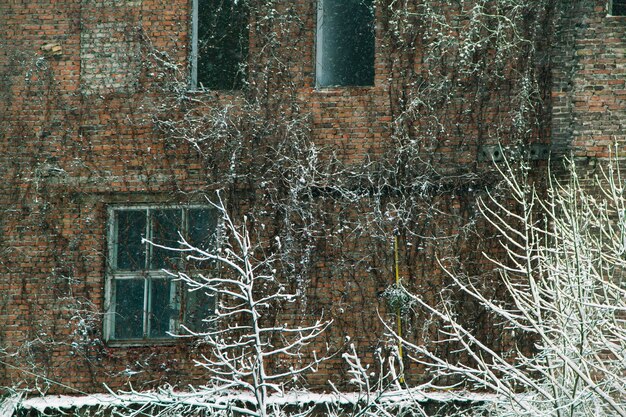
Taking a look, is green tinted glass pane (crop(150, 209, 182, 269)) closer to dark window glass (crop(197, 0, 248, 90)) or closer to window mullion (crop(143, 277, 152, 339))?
window mullion (crop(143, 277, 152, 339))

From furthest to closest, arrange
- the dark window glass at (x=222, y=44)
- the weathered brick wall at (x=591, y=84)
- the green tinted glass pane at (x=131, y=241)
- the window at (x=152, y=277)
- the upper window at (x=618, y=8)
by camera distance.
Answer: the dark window glass at (x=222, y=44) < the green tinted glass pane at (x=131, y=241) < the window at (x=152, y=277) < the upper window at (x=618, y=8) < the weathered brick wall at (x=591, y=84)

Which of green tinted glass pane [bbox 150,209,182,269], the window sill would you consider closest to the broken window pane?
the window sill

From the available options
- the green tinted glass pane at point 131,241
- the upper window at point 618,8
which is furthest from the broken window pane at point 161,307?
the upper window at point 618,8

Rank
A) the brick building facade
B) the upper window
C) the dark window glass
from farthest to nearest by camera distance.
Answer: the dark window glass
the brick building facade
the upper window

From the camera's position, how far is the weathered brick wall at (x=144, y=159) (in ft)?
40.9

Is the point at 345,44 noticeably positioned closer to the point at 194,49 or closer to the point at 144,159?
the point at 194,49

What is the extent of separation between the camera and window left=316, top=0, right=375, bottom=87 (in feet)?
42.9

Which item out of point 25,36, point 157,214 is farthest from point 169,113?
point 25,36

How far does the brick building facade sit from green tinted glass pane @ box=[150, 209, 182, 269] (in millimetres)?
25

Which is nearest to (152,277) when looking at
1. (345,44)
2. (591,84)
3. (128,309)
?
(128,309)

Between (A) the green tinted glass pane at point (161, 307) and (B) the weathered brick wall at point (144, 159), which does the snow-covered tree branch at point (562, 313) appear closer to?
(B) the weathered brick wall at point (144, 159)

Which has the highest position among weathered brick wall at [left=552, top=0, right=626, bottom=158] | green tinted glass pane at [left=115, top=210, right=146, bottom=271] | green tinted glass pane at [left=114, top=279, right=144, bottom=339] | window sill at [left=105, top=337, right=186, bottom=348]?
weathered brick wall at [left=552, top=0, right=626, bottom=158]

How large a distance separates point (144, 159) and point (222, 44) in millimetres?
1793

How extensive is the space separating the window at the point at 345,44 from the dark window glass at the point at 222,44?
99 cm
